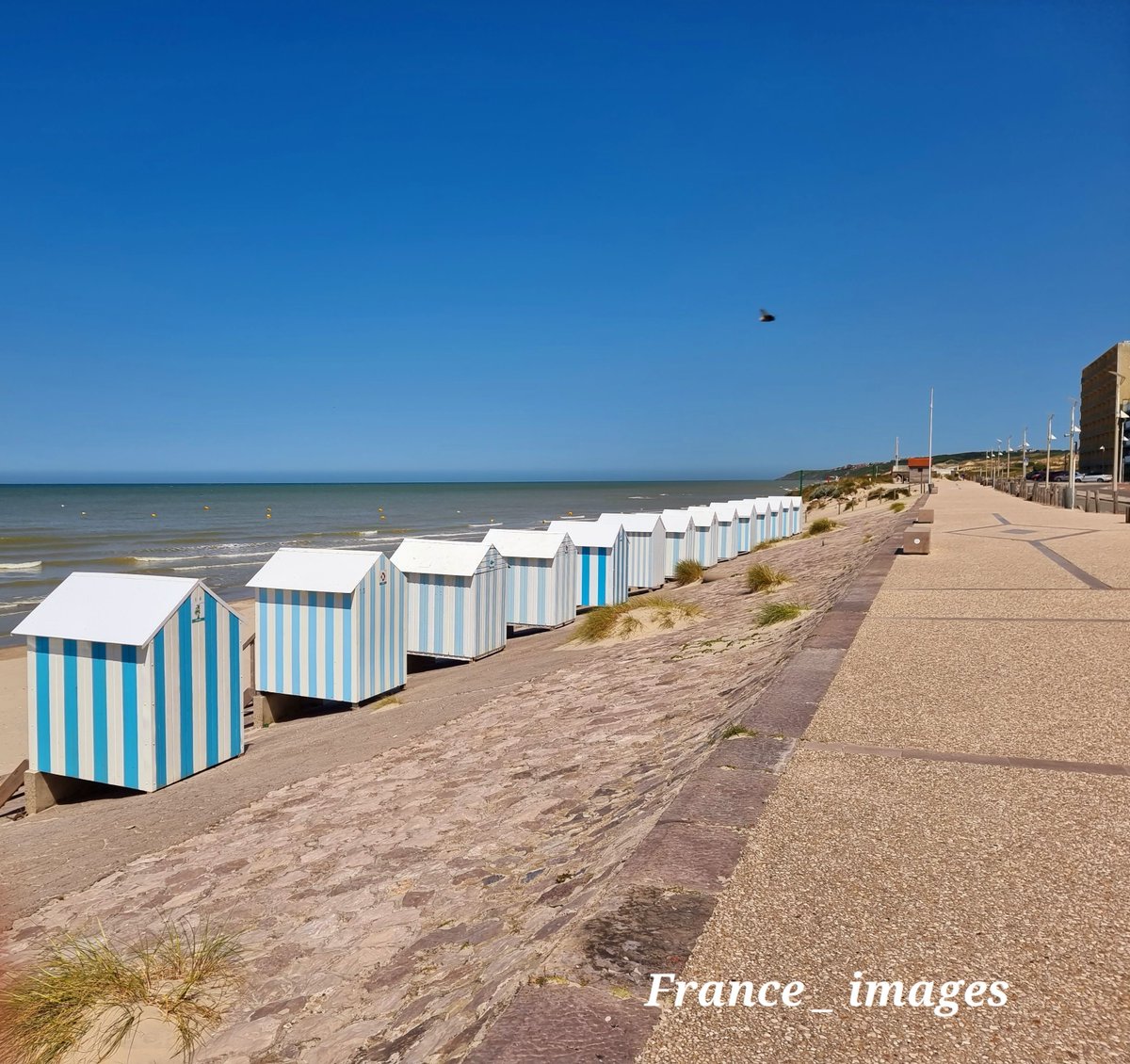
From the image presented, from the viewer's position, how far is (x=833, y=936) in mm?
2602

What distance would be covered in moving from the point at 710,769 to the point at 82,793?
295 inches

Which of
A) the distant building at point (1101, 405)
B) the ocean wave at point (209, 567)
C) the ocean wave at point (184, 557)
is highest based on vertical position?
the distant building at point (1101, 405)

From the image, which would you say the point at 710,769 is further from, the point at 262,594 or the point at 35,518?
the point at 35,518

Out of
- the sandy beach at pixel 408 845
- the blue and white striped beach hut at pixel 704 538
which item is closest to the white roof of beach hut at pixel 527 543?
the sandy beach at pixel 408 845

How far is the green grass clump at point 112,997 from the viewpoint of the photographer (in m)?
3.33

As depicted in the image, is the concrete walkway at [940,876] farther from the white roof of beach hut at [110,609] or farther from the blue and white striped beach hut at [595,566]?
the blue and white striped beach hut at [595,566]

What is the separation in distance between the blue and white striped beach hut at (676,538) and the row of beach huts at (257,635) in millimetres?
4732

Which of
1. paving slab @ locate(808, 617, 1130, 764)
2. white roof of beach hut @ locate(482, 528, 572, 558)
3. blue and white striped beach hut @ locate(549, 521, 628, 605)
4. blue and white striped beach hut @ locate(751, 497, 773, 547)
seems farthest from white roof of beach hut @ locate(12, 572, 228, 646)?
blue and white striped beach hut @ locate(751, 497, 773, 547)

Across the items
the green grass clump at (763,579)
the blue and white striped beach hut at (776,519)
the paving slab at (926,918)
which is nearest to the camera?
the paving slab at (926,918)

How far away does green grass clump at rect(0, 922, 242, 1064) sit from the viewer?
333 centimetres

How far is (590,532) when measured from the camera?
17391 mm

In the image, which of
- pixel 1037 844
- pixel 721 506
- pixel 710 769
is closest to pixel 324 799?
pixel 710 769

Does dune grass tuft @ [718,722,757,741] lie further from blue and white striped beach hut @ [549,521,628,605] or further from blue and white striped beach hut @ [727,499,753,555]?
blue and white striped beach hut @ [727,499,753,555]

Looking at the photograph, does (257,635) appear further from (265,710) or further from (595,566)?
(595,566)
